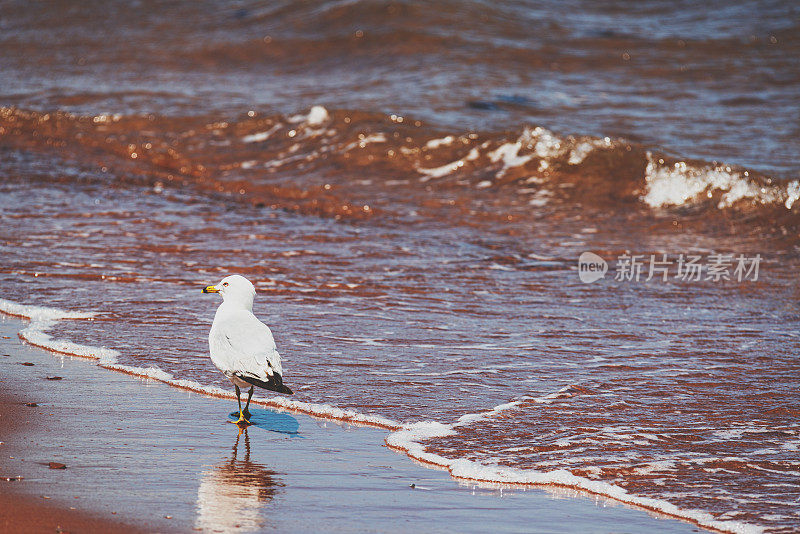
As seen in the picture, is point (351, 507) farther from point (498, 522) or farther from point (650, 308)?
point (650, 308)

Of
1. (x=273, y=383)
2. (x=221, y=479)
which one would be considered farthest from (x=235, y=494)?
(x=273, y=383)

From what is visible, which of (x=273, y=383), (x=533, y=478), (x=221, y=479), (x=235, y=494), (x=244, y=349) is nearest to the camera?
(x=235, y=494)

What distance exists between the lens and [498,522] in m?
3.35

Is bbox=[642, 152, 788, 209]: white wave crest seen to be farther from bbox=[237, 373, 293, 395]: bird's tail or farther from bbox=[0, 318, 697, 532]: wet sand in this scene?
bbox=[237, 373, 293, 395]: bird's tail

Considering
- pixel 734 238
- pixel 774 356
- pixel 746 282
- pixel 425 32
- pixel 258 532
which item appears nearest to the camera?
pixel 258 532

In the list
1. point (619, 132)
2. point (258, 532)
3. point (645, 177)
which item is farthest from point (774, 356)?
point (619, 132)

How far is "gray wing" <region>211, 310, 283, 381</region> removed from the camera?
13.4 ft

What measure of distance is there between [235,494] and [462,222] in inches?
228

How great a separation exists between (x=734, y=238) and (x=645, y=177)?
1631mm

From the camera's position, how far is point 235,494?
349 centimetres

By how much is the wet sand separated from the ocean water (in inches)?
8.3

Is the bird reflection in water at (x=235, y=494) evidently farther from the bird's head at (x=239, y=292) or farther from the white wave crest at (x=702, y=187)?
the white wave crest at (x=702, y=187)

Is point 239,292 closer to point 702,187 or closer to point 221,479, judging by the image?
point 221,479

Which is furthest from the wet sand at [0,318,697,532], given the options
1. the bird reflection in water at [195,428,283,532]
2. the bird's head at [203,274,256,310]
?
the bird's head at [203,274,256,310]
